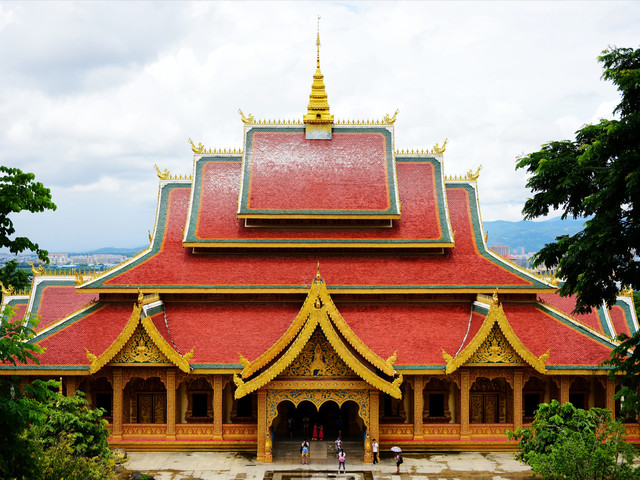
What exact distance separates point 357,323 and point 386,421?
4079 mm

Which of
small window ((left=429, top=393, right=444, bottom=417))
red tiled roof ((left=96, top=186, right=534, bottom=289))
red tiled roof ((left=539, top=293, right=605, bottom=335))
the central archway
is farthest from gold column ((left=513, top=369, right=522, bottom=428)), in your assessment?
the central archway

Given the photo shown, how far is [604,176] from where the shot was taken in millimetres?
16578

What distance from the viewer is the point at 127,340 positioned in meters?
23.2

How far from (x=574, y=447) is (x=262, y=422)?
35.5 ft

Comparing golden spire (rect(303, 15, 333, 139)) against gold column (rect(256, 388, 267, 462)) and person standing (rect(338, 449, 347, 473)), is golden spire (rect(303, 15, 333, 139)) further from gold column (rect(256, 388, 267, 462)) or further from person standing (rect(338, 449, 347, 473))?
person standing (rect(338, 449, 347, 473))

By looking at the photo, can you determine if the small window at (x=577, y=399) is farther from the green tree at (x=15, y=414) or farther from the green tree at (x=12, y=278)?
the green tree at (x=12, y=278)

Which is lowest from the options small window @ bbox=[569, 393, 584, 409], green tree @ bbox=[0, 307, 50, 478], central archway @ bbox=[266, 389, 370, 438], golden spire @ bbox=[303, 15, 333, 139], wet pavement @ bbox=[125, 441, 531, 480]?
wet pavement @ bbox=[125, 441, 531, 480]

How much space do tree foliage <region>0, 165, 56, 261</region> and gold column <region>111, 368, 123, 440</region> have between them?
11.0 meters

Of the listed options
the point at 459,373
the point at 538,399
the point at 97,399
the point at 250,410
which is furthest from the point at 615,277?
the point at 97,399

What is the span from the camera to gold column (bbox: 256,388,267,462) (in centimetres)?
2233

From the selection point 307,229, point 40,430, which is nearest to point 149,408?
point 40,430

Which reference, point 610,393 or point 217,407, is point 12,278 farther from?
point 610,393

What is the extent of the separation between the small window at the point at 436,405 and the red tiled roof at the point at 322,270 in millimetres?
4645

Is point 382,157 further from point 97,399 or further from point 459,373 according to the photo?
point 97,399
